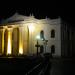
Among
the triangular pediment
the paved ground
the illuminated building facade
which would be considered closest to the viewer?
the paved ground

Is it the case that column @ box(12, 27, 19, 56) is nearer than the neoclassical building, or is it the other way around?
the neoclassical building

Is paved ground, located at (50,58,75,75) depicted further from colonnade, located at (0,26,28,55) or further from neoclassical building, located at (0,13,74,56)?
colonnade, located at (0,26,28,55)

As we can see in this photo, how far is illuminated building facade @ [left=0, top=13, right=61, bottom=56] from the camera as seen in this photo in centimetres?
5428

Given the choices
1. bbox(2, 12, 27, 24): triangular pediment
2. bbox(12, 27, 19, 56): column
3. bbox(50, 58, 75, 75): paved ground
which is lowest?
bbox(50, 58, 75, 75): paved ground

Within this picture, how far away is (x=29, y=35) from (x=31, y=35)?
529 mm

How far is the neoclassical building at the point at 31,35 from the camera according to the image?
177ft

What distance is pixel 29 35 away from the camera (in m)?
56.8

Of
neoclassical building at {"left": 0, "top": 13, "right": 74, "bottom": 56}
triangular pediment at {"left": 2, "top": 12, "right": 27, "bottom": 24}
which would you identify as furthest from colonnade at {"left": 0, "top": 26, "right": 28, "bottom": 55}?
triangular pediment at {"left": 2, "top": 12, "right": 27, "bottom": 24}

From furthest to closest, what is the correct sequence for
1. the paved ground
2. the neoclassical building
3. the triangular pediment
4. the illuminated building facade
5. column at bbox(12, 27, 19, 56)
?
column at bbox(12, 27, 19, 56), the triangular pediment, the illuminated building facade, the neoclassical building, the paved ground

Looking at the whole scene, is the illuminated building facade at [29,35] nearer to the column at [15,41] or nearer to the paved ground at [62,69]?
the column at [15,41]

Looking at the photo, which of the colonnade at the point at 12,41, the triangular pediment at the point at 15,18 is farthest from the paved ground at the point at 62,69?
the triangular pediment at the point at 15,18

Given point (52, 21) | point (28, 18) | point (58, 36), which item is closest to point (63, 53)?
point (58, 36)

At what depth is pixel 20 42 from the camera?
58.4 metres

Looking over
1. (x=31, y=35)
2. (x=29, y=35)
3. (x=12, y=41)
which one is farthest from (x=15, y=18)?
(x=31, y=35)
